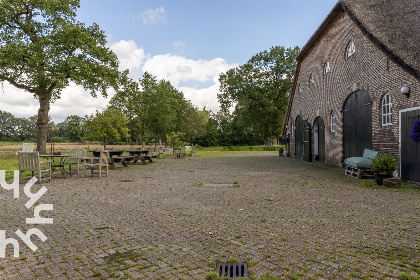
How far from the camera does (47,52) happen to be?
67.1ft

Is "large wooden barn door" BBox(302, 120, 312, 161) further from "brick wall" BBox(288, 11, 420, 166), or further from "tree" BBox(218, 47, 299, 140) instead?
"tree" BBox(218, 47, 299, 140)

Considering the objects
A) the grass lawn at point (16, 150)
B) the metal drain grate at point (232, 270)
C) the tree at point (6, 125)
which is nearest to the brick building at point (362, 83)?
the metal drain grate at point (232, 270)

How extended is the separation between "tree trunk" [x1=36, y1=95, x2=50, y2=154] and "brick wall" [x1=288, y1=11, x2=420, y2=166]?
63.3 ft

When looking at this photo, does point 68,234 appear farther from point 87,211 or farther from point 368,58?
point 368,58

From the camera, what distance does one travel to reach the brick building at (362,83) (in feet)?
30.3

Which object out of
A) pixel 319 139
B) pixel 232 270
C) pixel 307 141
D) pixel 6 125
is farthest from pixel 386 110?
pixel 6 125

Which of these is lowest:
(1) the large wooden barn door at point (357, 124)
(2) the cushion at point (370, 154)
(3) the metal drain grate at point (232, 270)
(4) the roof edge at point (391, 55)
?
(3) the metal drain grate at point (232, 270)

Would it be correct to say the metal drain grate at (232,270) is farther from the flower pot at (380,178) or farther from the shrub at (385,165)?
the shrub at (385,165)

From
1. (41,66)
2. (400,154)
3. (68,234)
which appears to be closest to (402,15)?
(400,154)

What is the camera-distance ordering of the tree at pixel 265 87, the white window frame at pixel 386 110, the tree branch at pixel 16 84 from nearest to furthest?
the white window frame at pixel 386 110, the tree branch at pixel 16 84, the tree at pixel 265 87

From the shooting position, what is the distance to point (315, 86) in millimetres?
19750

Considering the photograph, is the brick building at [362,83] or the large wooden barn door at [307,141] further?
the large wooden barn door at [307,141]

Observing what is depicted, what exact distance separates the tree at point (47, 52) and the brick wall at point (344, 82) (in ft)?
48.1

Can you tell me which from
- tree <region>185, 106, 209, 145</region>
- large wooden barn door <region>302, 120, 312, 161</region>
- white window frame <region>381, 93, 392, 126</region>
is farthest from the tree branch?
tree <region>185, 106, 209, 145</region>
